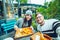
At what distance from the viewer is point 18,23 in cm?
177

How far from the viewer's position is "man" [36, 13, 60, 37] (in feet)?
5.70

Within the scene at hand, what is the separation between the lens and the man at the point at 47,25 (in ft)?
5.70

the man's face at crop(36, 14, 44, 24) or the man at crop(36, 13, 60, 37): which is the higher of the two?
the man's face at crop(36, 14, 44, 24)

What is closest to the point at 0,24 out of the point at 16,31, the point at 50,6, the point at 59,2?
the point at 16,31

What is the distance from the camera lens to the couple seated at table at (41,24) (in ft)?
5.71

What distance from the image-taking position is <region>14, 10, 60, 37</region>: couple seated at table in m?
1.74

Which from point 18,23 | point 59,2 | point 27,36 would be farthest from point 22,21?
point 59,2

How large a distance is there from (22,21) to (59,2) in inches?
20.3

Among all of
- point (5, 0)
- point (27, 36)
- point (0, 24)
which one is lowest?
point (27, 36)

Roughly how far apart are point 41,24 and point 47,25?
0.08m

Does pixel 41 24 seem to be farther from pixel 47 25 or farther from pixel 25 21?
pixel 25 21

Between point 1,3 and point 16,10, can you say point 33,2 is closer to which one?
point 16,10

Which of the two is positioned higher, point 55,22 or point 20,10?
point 20,10

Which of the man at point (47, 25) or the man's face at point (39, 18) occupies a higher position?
the man's face at point (39, 18)
